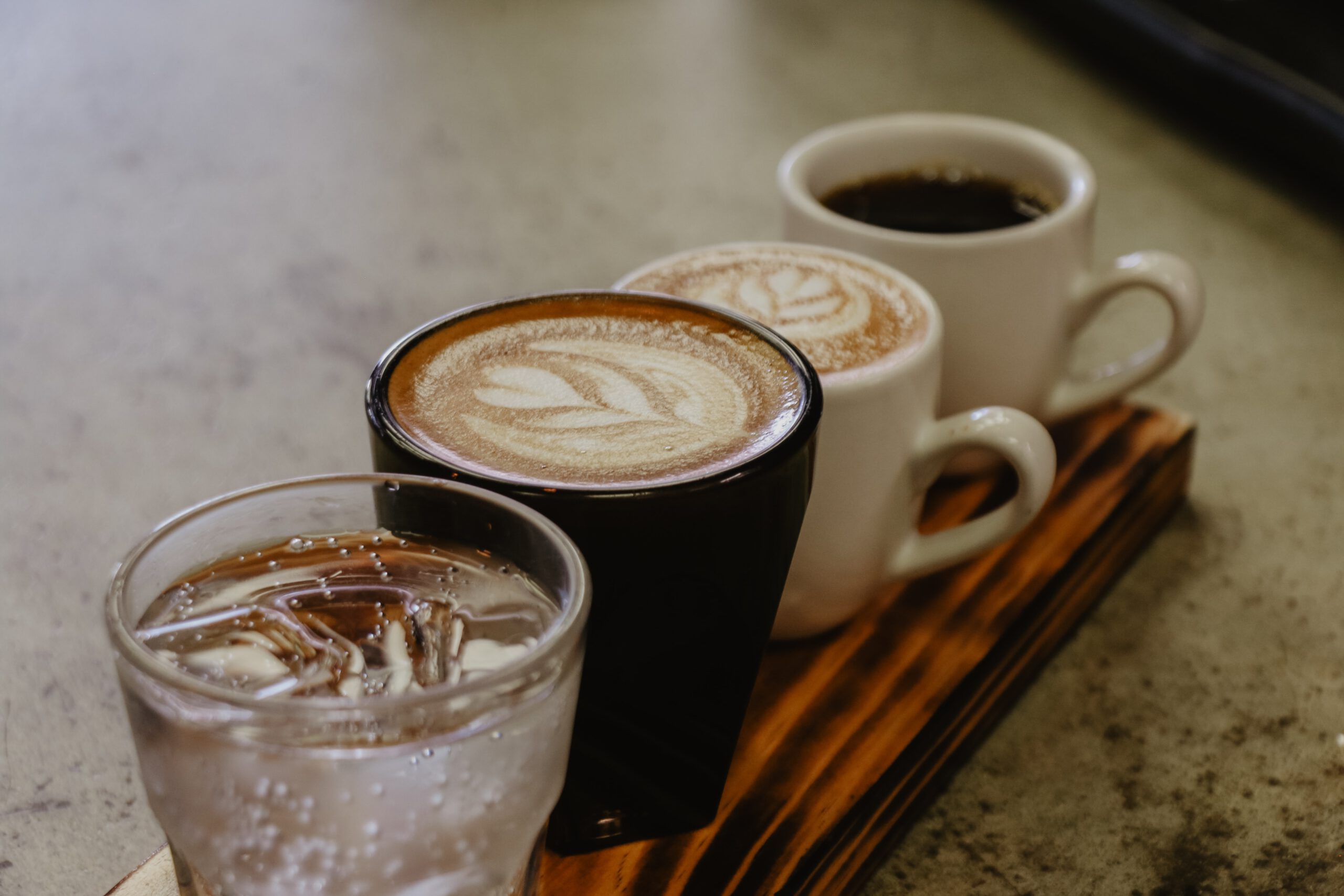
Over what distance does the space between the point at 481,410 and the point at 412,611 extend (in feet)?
0.30

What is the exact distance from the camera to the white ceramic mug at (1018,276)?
2.17 ft

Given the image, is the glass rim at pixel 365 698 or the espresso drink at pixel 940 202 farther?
the espresso drink at pixel 940 202

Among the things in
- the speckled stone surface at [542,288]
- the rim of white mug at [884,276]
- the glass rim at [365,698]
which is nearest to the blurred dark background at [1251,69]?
the speckled stone surface at [542,288]

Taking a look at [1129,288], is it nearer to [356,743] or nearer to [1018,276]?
[1018,276]

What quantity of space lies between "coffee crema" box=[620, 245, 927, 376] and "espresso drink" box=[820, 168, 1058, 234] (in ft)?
0.50

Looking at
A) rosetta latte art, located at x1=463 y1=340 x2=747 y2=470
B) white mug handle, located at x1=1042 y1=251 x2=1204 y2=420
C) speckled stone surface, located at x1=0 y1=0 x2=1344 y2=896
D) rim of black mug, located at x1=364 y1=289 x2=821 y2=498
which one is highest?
rim of black mug, located at x1=364 y1=289 x2=821 y2=498

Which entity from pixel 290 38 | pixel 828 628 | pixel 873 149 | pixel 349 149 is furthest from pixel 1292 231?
pixel 290 38

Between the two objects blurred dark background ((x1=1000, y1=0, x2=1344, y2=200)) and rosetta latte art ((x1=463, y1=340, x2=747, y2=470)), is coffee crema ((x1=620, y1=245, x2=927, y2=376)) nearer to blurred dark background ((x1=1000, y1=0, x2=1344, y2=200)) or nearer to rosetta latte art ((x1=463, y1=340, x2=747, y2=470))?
rosetta latte art ((x1=463, y1=340, x2=747, y2=470))

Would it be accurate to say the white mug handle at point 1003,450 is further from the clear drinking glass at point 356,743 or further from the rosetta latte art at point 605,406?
the clear drinking glass at point 356,743

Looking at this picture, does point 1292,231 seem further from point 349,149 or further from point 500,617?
point 500,617

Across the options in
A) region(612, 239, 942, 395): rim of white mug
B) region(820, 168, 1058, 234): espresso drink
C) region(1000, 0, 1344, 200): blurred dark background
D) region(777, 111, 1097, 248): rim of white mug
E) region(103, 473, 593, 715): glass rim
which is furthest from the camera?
region(1000, 0, 1344, 200): blurred dark background

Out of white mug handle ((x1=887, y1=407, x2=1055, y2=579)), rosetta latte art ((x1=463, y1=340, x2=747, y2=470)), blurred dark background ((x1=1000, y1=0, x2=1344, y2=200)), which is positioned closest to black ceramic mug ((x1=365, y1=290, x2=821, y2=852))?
rosetta latte art ((x1=463, y1=340, x2=747, y2=470))

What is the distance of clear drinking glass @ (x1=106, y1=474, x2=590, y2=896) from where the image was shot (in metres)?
0.31

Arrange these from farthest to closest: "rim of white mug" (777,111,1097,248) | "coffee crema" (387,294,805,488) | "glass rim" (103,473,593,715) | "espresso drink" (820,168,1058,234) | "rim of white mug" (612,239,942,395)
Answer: "espresso drink" (820,168,1058,234) → "rim of white mug" (777,111,1097,248) → "rim of white mug" (612,239,942,395) → "coffee crema" (387,294,805,488) → "glass rim" (103,473,593,715)
